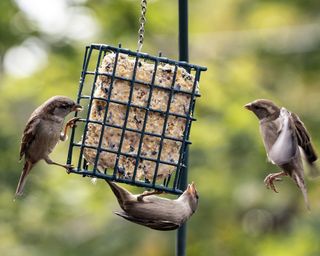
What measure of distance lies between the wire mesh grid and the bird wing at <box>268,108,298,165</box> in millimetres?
649

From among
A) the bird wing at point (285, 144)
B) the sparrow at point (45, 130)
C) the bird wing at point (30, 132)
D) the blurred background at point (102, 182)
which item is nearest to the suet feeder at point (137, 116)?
the sparrow at point (45, 130)

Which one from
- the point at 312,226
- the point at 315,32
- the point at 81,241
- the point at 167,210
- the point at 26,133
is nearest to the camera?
the point at 167,210

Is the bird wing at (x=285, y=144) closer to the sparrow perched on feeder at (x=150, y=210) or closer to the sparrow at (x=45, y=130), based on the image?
the sparrow perched on feeder at (x=150, y=210)

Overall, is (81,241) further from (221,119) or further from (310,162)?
(310,162)

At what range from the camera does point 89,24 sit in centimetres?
1012

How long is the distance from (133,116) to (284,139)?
98cm

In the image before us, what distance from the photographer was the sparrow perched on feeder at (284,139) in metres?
5.26

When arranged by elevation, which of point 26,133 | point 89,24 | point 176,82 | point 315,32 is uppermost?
point 315,32

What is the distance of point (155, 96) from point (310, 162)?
1096mm

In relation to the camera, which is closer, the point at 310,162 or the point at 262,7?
the point at 310,162

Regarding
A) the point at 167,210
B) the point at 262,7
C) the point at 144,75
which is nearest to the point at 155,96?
the point at 144,75

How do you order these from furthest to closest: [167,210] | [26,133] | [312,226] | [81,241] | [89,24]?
1. [81,241]
2. [89,24]
3. [312,226]
4. [26,133]
5. [167,210]

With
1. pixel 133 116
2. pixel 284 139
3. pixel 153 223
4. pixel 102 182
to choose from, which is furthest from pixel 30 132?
pixel 102 182

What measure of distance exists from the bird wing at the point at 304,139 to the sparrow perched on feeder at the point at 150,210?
0.86 meters
